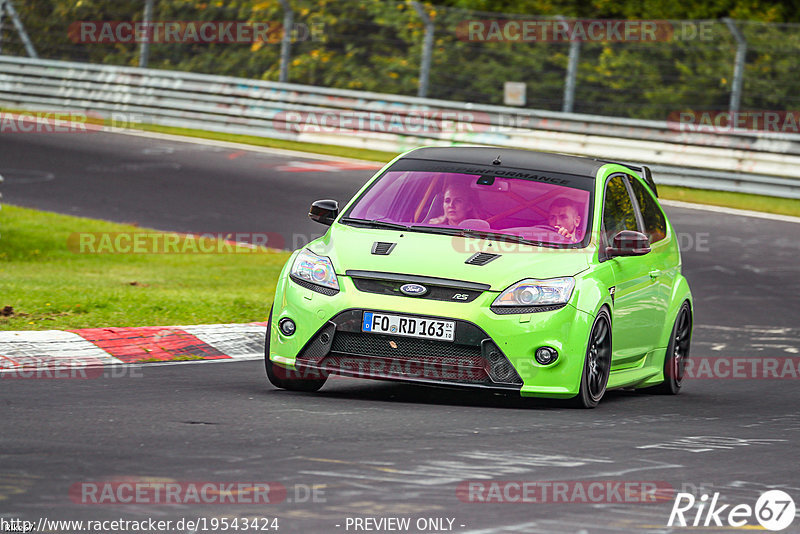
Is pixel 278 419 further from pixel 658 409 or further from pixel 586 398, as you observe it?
pixel 658 409

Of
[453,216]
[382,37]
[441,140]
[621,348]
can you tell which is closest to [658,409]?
[621,348]

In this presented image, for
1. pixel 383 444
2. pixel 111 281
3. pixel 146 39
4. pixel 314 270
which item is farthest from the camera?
pixel 146 39

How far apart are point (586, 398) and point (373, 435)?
187 cm

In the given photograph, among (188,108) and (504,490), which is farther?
(188,108)

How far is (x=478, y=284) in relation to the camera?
8.07 meters

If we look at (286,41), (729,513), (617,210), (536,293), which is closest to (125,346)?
(536,293)

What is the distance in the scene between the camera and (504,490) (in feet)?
19.4

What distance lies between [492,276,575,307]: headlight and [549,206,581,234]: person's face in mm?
770

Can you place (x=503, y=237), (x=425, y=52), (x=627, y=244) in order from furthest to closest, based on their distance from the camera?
1. (x=425, y=52)
2. (x=627, y=244)
3. (x=503, y=237)

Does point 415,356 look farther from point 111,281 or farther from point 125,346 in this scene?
point 111,281

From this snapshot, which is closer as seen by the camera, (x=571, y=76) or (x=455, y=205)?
(x=455, y=205)

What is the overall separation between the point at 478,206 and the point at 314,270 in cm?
129

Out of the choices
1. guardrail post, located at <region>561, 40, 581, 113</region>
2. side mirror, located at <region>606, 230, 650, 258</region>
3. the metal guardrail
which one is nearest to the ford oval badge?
side mirror, located at <region>606, 230, 650, 258</region>

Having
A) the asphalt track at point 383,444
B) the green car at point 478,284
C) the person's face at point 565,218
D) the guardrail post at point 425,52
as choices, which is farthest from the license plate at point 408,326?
the guardrail post at point 425,52
